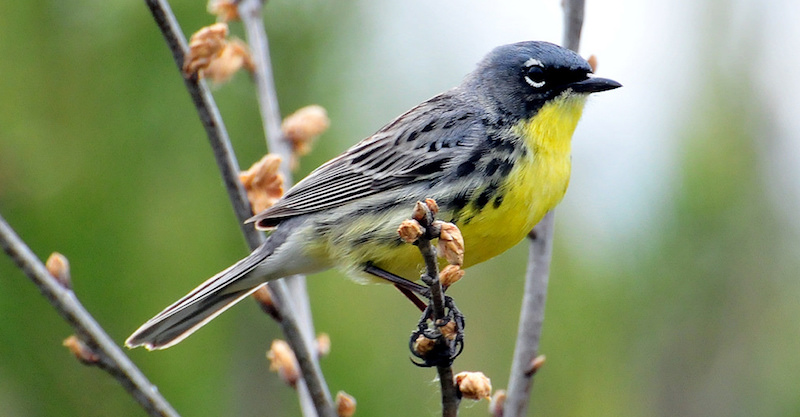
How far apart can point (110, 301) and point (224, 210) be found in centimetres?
59

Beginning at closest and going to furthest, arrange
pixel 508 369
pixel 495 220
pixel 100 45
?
pixel 495 220, pixel 100 45, pixel 508 369

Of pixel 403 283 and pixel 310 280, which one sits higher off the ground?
pixel 403 283

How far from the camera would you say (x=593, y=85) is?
3586 millimetres

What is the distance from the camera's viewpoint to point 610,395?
144 inches

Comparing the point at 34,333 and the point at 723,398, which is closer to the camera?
the point at 34,333

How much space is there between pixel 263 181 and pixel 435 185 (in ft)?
2.51

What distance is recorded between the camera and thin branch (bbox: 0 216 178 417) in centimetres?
235

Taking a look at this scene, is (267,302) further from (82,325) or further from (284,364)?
(82,325)

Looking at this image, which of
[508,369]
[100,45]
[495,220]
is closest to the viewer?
[495,220]

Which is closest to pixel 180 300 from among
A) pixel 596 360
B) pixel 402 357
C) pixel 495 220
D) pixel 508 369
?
pixel 402 357

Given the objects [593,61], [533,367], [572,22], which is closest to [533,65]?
[593,61]

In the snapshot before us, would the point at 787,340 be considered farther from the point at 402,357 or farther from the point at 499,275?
the point at 402,357

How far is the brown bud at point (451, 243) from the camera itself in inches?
91.1

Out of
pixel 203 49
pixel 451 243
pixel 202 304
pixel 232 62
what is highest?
pixel 203 49
